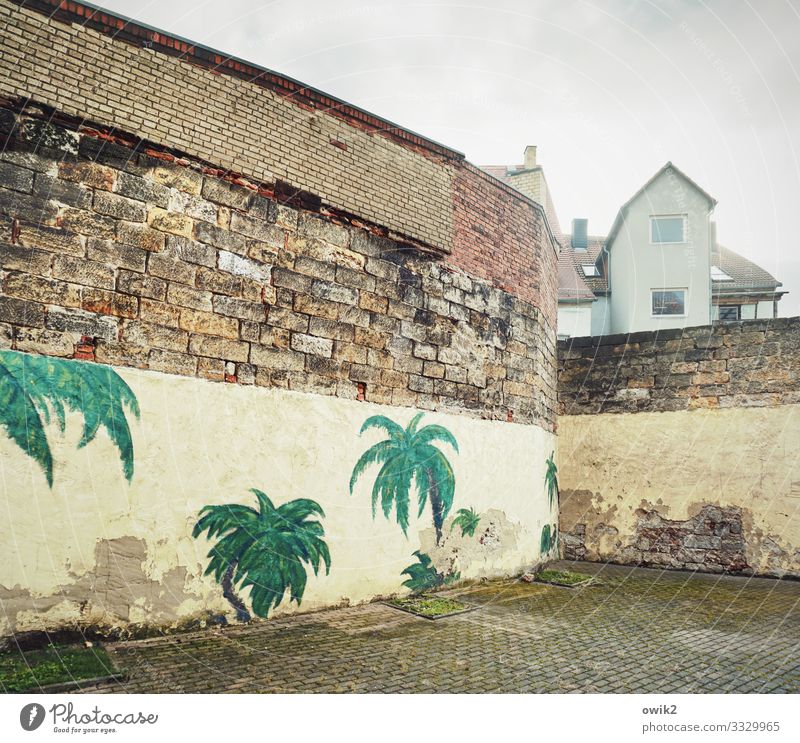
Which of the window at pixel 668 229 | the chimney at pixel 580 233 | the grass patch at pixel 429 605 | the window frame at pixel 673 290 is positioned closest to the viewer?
the grass patch at pixel 429 605

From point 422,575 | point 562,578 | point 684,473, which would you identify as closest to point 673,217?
point 684,473

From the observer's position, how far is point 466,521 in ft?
21.7

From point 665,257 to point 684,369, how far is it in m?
12.9

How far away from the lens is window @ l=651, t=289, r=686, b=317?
19.7 metres

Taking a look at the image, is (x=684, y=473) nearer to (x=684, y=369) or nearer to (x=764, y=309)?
(x=684, y=369)

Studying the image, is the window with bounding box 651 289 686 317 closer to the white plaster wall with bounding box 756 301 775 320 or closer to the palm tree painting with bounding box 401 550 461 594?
the white plaster wall with bounding box 756 301 775 320

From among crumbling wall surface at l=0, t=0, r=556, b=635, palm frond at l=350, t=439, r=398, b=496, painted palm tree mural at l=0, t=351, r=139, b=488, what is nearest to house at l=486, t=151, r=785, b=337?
crumbling wall surface at l=0, t=0, r=556, b=635

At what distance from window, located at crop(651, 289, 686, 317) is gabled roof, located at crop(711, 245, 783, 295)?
1.32 metres

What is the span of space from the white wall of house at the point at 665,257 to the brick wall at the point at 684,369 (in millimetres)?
11807

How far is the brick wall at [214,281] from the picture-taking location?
4047mm

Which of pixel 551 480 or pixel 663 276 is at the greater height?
pixel 663 276

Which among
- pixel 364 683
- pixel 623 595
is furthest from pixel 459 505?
pixel 364 683

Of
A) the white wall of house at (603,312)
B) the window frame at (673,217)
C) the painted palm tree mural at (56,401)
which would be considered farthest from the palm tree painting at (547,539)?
→ the window frame at (673,217)

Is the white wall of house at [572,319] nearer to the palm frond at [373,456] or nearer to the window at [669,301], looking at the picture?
the window at [669,301]
